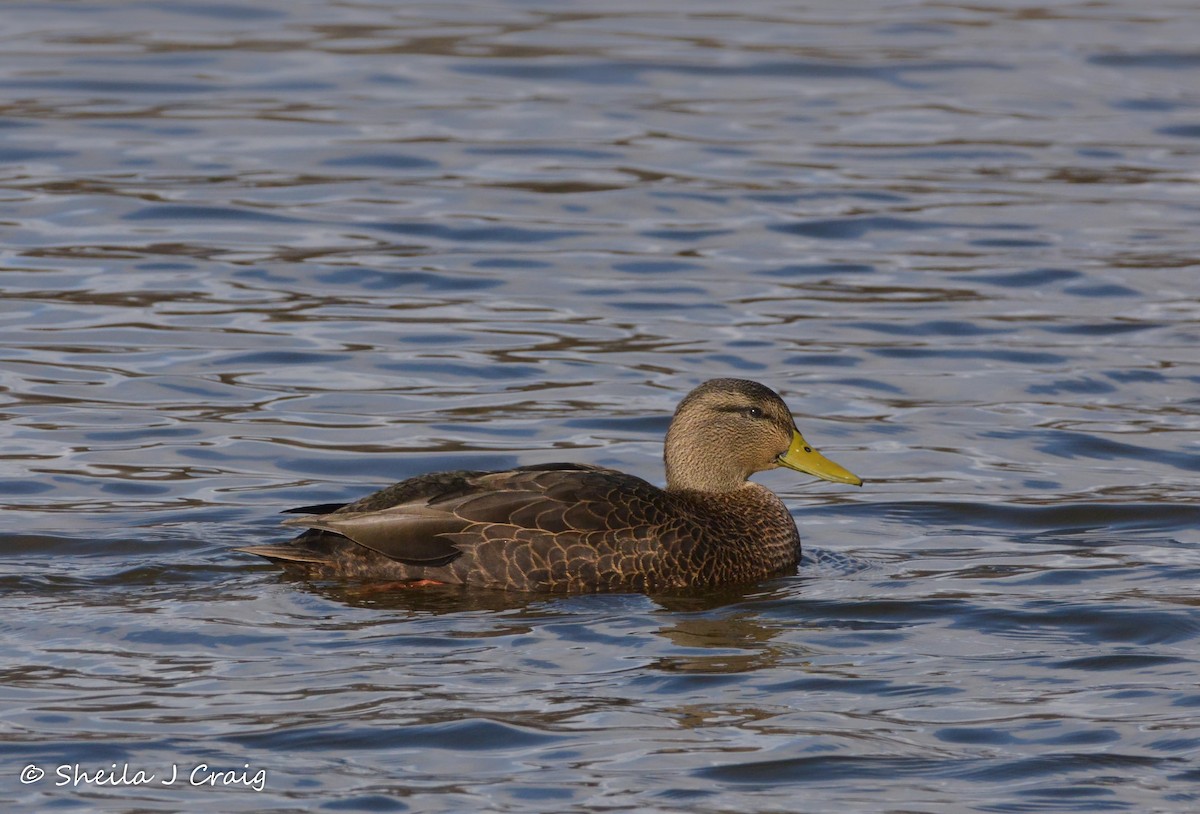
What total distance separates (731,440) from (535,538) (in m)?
1.38

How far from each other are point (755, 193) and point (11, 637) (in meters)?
10.7

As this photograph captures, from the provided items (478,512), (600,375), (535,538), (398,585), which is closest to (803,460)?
(535,538)

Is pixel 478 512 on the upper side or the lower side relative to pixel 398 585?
upper

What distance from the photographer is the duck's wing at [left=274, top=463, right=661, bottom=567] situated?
978 centimetres

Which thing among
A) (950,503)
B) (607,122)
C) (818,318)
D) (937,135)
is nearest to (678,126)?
(607,122)

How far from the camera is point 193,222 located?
17469mm

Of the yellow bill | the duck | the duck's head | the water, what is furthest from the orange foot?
the yellow bill

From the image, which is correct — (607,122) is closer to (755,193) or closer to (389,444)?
(755,193)

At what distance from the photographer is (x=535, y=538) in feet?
32.3

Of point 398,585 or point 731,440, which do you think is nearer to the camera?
point 398,585

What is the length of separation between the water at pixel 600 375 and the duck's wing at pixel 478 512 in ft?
1.08

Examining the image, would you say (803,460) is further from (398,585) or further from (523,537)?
(398,585)

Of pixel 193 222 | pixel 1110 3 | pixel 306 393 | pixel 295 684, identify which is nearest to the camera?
pixel 295 684

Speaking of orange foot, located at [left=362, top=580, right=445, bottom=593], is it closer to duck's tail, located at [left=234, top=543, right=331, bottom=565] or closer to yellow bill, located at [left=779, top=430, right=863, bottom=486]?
duck's tail, located at [left=234, top=543, right=331, bottom=565]
